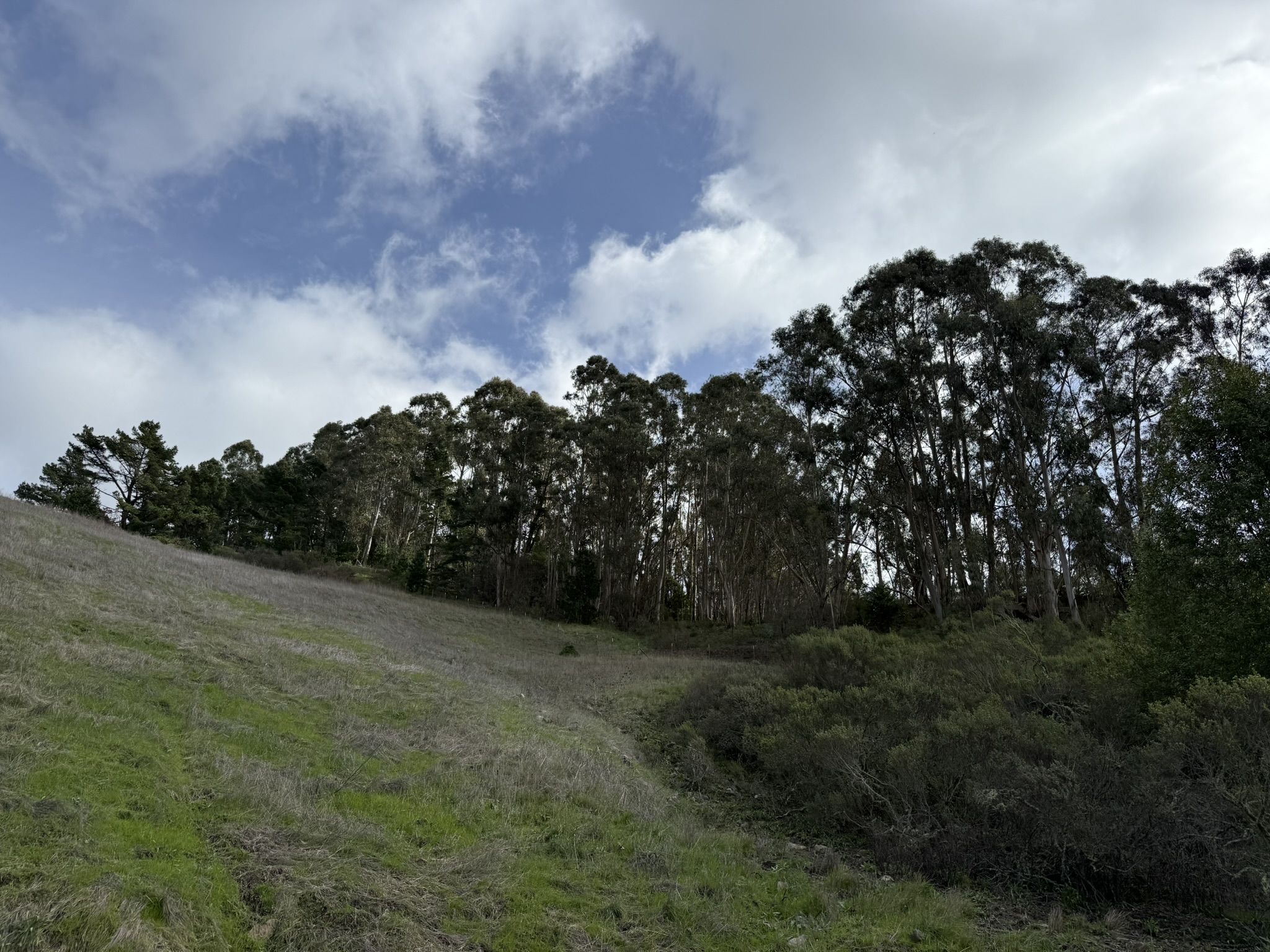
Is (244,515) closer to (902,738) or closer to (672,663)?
(672,663)

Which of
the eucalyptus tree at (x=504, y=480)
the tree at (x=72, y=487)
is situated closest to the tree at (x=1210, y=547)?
the eucalyptus tree at (x=504, y=480)

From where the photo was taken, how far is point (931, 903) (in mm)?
6141

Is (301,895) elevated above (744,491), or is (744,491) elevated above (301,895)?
(744,491)

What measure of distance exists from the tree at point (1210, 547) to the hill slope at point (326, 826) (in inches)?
252

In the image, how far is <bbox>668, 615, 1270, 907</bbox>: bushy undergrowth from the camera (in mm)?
6273

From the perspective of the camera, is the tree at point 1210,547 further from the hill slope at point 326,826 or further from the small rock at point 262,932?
the small rock at point 262,932

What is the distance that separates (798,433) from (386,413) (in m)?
37.0

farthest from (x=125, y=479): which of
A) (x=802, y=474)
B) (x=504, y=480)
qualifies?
(x=802, y=474)

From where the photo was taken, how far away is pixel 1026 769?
23.9 feet

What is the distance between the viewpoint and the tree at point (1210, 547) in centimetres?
959

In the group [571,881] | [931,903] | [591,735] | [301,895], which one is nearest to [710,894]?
[571,881]

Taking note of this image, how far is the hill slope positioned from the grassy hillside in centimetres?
3

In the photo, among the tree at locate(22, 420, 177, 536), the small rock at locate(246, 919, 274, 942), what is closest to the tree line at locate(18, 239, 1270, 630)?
the tree at locate(22, 420, 177, 536)

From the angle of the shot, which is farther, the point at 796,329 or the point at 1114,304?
the point at 796,329
